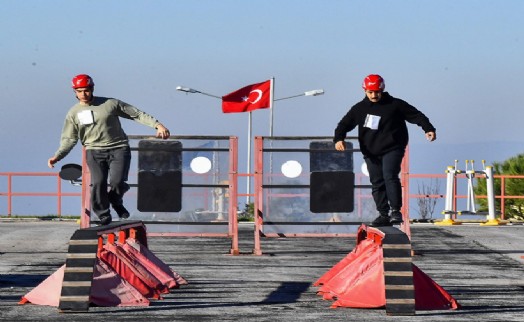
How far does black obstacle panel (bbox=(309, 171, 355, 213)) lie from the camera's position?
19.0 metres

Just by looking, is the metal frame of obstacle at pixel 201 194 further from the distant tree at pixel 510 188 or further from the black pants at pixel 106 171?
the distant tree at pixel 510 188

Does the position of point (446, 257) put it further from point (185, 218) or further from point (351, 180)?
point (185, 218)

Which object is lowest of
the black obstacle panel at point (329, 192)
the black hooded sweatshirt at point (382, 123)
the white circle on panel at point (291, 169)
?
the black obstacle panel at point (329, 192)

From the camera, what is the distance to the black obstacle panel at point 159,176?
18922 mm

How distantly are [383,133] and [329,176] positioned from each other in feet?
19.7

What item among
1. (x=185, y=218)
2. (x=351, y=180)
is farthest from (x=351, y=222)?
(x=185, y=218)

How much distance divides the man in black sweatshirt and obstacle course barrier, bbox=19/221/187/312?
8.31ft

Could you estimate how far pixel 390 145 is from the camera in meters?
13.1

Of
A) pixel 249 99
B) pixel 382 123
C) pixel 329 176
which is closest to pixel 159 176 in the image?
pixel 329 176

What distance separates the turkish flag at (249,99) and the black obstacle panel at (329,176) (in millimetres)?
33322

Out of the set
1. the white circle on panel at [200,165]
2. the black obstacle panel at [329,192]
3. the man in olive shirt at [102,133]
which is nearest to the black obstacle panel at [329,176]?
the black obstacle panel at [329,192]

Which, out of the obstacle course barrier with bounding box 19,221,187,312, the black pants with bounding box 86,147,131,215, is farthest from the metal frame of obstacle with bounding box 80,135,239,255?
the obstacle course barrier with bounding box 19,221,187,312

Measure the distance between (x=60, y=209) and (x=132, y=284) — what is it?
891 inches

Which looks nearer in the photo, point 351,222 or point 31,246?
point 351,222
